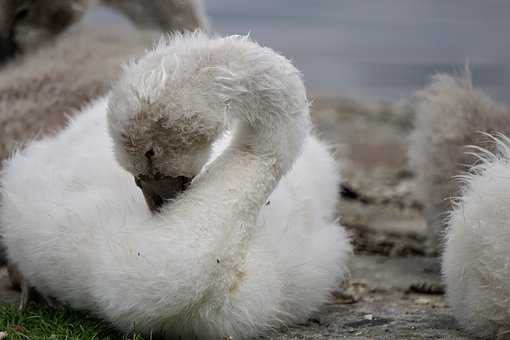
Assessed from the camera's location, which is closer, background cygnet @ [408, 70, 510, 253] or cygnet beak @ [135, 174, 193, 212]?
cygnet beak @ [135, 174, 193, 212]

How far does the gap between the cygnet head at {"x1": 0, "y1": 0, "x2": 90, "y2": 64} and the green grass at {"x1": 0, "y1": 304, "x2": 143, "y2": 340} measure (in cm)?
308

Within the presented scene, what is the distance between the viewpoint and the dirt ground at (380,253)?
409 centimetres

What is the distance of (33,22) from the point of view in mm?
6789

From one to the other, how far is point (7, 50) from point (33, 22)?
299 mm

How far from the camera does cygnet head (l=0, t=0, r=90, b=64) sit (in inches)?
261

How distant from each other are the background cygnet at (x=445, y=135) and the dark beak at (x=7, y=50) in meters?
3.08

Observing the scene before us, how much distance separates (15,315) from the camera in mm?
3982

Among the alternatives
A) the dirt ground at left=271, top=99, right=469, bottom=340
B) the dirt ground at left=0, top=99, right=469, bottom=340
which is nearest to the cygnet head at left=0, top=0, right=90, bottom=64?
the dirt ground at left=0, top=99, right=469, bottom=340

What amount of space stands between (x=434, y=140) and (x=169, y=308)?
2.46 m

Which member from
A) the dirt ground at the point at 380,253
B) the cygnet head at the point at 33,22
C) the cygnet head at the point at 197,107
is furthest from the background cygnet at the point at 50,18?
the cygnet head at the point at 197,107

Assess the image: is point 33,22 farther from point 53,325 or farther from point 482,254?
point 482,254

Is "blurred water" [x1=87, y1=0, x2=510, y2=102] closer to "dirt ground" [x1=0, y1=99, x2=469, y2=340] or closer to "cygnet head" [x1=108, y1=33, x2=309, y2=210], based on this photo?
"dirt ground" [x1=0, y1=99, x2=469, y2=340]

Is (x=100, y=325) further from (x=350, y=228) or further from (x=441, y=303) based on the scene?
(x=350, y=228)

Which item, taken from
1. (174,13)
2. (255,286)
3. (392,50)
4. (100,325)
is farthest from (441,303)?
(392,50)
